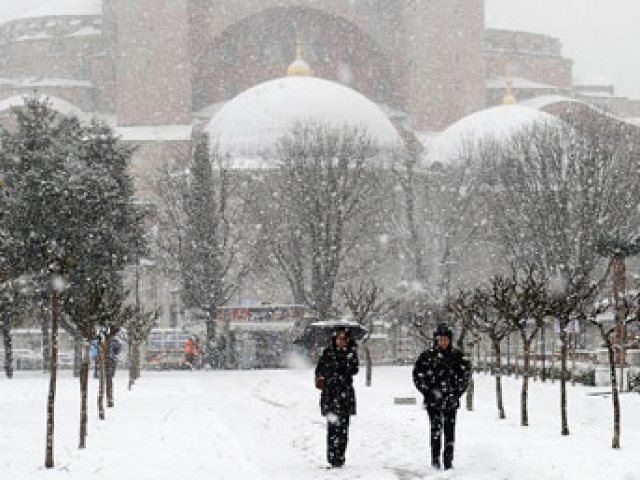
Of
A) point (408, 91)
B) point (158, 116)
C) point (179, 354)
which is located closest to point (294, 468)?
point (179, 354)

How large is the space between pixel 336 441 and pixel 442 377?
112 cm

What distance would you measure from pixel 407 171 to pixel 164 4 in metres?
18.0

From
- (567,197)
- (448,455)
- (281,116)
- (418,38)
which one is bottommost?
(448,455)

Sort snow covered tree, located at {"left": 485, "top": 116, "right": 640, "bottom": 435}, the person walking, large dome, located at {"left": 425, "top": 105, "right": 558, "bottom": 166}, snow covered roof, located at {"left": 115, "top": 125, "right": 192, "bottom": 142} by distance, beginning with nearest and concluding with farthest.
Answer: the person walking < snow covered tree, located at {"left": 485, "top": 116, "right": 640, "bottom": 435} < large dome, located at {"left": 425, "top": 105, "right": 558, "bottom": 166} < snow covered roof, located at {"left": 115, "top": 125, "right": 192, "bottom": 142}

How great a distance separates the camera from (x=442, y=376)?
11.1m

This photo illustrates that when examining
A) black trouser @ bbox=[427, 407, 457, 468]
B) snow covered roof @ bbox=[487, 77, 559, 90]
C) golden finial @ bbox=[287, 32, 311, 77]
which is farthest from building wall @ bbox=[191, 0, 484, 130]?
black trouser @ bbox=[427, 407, 457, 468]

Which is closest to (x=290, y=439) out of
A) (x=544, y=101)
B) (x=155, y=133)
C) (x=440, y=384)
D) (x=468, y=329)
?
(x=440, y=384)

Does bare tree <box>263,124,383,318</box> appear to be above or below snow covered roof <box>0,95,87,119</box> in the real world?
below

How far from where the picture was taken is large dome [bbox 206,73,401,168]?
5097 centimetres

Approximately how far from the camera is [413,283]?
4516 cm

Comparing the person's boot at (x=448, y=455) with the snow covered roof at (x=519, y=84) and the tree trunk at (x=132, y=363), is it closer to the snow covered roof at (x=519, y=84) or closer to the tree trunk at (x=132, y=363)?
the tree trunk at (x=132, y=363)

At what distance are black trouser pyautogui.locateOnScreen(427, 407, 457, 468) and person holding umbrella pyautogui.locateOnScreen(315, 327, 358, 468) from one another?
2.68 feet

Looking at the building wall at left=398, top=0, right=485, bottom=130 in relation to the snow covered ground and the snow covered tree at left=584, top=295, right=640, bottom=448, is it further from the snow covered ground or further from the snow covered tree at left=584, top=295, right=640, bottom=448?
the snow covered tree at left=584, top=295, right=640, bottom=448

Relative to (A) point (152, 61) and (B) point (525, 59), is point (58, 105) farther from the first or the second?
(B) point (525, 59)
